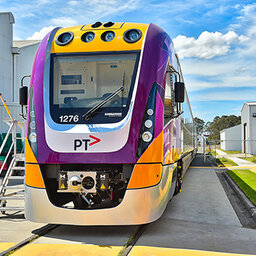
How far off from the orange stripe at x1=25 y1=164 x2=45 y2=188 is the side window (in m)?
2.21

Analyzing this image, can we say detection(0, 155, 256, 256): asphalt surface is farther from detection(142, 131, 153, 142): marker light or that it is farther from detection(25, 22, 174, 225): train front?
detection(142, 131, 153, 142): marker light

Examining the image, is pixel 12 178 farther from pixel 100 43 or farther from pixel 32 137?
pixel 100 43

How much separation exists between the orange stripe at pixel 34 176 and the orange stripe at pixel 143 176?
139 centimetres

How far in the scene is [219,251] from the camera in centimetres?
485

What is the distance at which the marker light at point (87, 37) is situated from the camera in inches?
234

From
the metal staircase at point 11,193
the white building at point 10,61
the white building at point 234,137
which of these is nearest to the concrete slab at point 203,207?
the metal staircase at point 11,193

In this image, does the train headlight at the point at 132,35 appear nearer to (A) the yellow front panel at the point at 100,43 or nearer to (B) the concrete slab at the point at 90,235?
(A) the yellow front panel at the point at 100,43

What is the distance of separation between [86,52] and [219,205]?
514cm

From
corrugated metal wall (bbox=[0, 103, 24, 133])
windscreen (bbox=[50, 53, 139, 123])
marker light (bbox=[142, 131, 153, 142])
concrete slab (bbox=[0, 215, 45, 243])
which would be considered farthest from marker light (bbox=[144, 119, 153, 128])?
corrugated metal wall (bbox=[0, 103, 24, 133])

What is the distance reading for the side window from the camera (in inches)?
234

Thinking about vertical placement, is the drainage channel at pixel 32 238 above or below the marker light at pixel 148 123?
below

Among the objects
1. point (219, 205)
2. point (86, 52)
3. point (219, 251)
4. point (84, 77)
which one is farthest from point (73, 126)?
point (219, 205)

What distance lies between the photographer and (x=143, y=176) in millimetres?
5137

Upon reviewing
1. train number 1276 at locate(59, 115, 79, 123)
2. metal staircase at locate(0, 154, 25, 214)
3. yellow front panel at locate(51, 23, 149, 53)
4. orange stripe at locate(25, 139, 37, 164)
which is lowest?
metal staircase at locate(0, 154, 25, 214)
